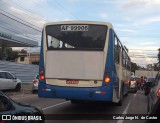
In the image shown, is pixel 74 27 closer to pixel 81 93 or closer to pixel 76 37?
pixel 76 37

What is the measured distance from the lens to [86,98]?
12.3m

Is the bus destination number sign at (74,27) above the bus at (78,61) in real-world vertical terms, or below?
above

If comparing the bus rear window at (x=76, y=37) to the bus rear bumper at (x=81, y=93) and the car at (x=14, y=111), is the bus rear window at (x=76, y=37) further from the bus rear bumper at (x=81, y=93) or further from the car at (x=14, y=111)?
the car at (x=14, y=111)

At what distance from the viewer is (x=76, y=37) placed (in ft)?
42.4

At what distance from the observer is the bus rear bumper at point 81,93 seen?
12.2 metres

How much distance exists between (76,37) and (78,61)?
92cm

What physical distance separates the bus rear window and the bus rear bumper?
150 cm

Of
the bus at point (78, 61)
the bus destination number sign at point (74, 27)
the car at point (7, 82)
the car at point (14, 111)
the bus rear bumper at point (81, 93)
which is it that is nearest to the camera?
the car at point (14, 111)

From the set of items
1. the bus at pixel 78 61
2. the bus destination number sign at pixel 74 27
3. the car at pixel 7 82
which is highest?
the bus destination number sign at pixel 74 27

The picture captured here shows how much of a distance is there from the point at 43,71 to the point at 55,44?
3.65ft

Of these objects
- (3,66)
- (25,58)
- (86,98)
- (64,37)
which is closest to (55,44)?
(64,37)

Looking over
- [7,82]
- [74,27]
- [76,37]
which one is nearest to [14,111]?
[76,37]

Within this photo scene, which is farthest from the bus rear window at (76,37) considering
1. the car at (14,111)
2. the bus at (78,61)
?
the car at (14,111)

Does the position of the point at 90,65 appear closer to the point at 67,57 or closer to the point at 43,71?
the point at 67,57
